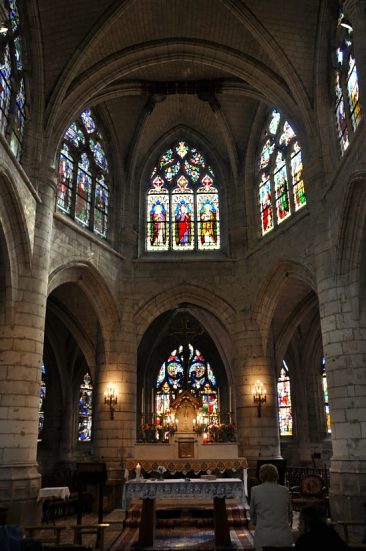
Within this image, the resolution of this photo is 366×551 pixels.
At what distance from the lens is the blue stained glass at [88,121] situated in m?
17.2

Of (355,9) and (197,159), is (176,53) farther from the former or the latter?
(355,9)

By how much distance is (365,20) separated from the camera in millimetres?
10023

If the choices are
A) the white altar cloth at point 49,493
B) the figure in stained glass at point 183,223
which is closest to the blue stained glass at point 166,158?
the figure in stained glass at point 183,223

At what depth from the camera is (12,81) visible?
40.0ft

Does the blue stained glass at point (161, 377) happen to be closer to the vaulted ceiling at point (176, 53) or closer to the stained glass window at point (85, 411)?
the stained glass window at point (85, 411)

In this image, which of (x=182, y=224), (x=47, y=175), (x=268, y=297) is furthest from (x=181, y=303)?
(x=47, y=175)

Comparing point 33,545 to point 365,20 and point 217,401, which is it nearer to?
point 365,20

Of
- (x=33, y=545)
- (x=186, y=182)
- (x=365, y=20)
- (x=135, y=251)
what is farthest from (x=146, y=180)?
(x=33, y=545)

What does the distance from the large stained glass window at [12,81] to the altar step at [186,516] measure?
337 inches

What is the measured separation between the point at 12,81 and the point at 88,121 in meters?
5.25

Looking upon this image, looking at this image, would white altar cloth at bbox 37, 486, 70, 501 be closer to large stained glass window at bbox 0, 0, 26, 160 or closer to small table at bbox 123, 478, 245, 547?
small table at bbox 123, 478, 245, 547

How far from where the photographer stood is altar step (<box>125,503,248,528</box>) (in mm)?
10969

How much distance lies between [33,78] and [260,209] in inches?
315

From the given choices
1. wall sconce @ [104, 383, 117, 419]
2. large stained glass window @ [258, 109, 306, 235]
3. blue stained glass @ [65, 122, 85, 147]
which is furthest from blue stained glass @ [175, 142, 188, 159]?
wall sconce @ [104, 383, 117, 419]
